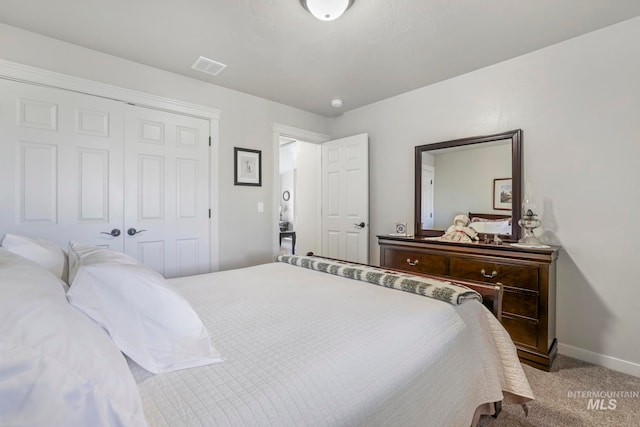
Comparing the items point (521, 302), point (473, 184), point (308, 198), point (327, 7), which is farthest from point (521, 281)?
point (308, 198)

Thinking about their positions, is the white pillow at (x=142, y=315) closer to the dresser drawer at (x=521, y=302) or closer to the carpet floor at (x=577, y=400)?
the carpet floor at (x=577, y=400)

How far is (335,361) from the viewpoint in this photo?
0.90 m

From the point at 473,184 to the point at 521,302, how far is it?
3.85 feet

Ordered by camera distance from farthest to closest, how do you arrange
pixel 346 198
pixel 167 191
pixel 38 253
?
pixel 346 198 < pixel 167 191 < pixel 38 253

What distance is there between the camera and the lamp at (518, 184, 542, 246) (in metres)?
2.39

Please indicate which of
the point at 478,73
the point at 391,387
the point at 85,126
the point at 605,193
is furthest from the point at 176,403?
the point at 478,73

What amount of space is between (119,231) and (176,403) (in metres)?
2.38

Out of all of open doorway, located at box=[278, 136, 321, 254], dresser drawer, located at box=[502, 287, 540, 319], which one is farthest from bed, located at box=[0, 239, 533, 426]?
open doorway, located at box=[278, 136, 321, 254]

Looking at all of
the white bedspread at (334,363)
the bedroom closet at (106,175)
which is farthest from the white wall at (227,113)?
the white bedspread at (334,363)

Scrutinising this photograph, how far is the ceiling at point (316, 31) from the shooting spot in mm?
1938

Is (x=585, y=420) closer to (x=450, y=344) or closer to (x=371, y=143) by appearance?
(x=450, y=344)

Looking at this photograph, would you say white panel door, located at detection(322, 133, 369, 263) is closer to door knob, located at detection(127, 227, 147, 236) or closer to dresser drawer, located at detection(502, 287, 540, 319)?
dresser drawer, located at detection(502, 287, 540, 319)

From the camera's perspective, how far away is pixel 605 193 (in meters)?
2.21

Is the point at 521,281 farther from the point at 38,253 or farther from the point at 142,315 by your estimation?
the point at 38,253
